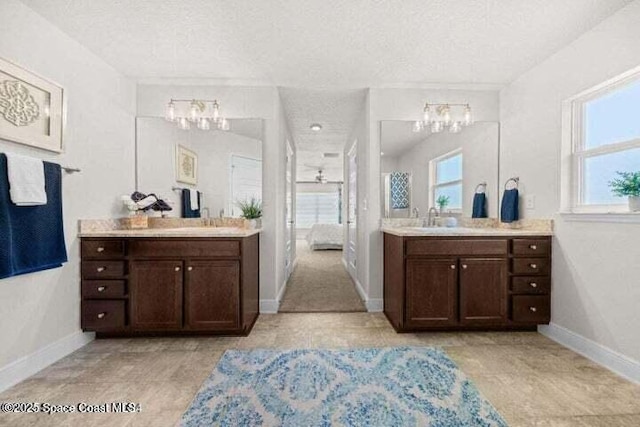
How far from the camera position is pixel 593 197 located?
7.46 ft

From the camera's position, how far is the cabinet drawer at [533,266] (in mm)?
2523

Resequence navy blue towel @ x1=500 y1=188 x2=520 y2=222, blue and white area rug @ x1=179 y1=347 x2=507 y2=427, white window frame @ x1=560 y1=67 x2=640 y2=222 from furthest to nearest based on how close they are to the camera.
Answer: navy blue towel @ x1=500 y1=188 x2=520 y2=222
white window frame @ x1=560 y1=67 x2=640 y2=222
blue and white area rug @ x1=179 y1=347 x2=507 y2=427

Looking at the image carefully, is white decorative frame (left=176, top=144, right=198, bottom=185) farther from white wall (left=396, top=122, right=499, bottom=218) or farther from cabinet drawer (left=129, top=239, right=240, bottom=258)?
white wall (left=396, top=122, right=499, bottom=218)

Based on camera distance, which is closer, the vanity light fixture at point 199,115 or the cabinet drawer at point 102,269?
the cabinet drawer at point 102,269

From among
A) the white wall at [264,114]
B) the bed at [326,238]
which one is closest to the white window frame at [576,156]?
the white wall at [264,114]

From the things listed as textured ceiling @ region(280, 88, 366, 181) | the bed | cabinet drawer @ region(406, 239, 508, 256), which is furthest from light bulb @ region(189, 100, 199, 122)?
the bed

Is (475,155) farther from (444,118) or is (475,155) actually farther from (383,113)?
(383,113)

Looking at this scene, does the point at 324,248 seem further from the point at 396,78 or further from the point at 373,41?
the point at 373,41

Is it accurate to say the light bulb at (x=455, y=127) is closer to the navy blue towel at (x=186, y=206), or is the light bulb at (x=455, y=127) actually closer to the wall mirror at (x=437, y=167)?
the wall mirror at (x=437, y=167)

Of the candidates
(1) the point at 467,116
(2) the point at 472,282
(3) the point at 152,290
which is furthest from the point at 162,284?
(1) the point at 467,116

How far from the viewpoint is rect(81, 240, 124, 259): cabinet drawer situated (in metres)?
2.35

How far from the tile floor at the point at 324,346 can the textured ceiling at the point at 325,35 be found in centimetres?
233

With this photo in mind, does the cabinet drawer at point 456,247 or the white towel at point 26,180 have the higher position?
the white towel at point 26,180

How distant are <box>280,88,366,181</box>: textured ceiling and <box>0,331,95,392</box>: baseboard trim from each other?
2.81 metres
